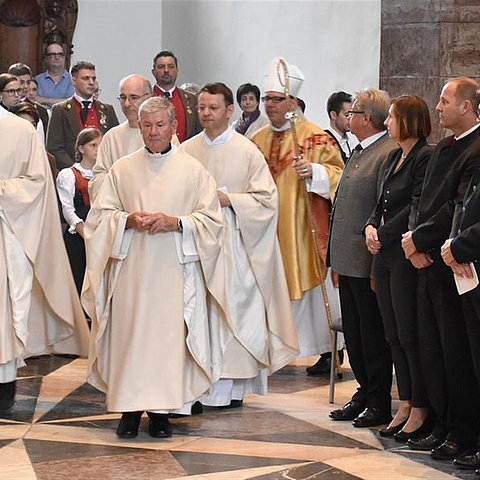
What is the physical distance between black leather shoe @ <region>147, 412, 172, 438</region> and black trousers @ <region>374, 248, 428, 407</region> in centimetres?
116

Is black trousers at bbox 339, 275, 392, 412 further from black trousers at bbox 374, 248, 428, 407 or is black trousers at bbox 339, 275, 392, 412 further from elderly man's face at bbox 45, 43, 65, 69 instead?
elderly man's face at bbox 45, 43, 65, 69

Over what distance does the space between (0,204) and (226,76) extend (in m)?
6.73

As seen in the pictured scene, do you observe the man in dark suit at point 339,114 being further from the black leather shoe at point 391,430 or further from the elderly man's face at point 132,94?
the black leather shoe at point 391,430

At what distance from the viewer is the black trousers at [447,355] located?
589 centimetres

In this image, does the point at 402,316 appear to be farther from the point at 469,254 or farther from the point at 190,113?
the point at 190,113

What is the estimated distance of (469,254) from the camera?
18.2 feet

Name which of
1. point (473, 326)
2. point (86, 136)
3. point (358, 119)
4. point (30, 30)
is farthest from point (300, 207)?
point (30, 30)

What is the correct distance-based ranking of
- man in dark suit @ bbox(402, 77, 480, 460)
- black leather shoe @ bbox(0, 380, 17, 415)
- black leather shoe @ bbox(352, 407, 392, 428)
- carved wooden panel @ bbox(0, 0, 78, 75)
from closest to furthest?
1. man in dark suit @ bbox(402, 77, 480, 460)
2. black leather shoe @ bbox(352, 407, 392, 428)
3. black leather shoe @ bbox(0, 380, 17, 415)
4. carved wooden panel @ bbox(0, 0, 78, 75)

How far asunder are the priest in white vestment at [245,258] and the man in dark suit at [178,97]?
7.45 feet

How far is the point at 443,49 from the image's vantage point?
376 inches

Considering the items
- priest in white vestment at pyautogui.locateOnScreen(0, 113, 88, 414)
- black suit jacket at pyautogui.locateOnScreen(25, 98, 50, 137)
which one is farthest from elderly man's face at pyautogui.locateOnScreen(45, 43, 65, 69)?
priest in white vestment at pyautogui.locateOnScreen(0, 113, 88, 414)

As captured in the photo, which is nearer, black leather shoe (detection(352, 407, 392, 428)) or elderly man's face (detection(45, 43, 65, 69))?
black leather shoe (detection(352, 407, 392, 428))

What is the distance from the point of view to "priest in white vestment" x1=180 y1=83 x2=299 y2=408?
7109mm

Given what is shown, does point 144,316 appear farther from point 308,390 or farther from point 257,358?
point 308,390
